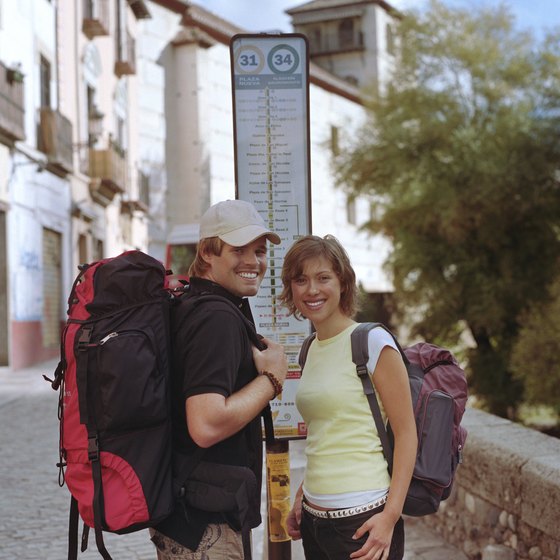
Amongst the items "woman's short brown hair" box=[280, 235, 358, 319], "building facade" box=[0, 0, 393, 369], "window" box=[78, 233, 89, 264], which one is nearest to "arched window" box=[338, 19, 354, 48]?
"building facade" box=[0, 0, 393, 369]

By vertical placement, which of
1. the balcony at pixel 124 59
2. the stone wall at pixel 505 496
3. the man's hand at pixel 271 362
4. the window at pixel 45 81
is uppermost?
the balcony at pixel 124 59

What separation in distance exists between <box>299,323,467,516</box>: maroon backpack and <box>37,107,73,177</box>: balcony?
15.7m

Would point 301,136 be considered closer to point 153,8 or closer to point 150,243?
point 150,243

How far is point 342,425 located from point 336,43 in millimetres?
42989

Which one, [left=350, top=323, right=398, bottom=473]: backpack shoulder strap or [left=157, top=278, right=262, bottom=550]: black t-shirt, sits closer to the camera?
[left=157, top=278, right=262, bottom=550]: black t-shirt

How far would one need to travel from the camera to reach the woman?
2322 mm

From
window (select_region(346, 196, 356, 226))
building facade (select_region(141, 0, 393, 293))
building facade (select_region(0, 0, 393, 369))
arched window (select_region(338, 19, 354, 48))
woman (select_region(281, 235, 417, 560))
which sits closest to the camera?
woman (select_region(281, 235, 417, 560))

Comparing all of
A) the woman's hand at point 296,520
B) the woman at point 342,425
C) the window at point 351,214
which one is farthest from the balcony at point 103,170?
the woman at point 342,425

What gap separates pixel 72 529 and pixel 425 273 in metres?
16.9

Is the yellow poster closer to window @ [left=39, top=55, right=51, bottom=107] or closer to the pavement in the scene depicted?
the pavement

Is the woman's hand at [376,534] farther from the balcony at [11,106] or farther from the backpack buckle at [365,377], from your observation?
the balcony at [11,106]

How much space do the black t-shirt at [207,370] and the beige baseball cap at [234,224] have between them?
0.17m

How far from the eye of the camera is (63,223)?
19.0 metres

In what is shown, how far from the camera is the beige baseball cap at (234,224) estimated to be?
2.32 metres
